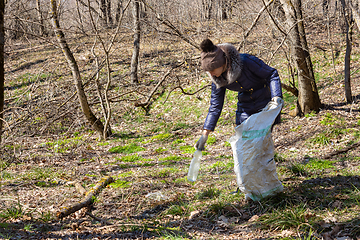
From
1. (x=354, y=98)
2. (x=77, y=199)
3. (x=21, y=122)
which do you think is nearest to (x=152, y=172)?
(x=77, y=199)

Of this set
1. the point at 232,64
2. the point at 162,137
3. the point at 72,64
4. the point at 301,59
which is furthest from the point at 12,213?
the point at 301,59

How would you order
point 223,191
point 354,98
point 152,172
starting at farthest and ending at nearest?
point 354,98 → point 152,172 → point 223,191

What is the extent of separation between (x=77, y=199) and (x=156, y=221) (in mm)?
1430

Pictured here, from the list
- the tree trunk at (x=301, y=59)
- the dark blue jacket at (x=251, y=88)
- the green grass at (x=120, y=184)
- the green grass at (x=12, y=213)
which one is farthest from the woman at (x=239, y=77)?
the tree trunk at (x=301, y=59)

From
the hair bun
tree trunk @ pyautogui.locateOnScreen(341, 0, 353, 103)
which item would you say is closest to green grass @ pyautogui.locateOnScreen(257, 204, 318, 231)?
the hair bun

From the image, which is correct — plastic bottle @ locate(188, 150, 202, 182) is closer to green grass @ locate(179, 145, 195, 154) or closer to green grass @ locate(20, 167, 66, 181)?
green grass @ locate(20, 167, 66, 181)

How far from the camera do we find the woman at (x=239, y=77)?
268 cm

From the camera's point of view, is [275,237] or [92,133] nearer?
[275,237]

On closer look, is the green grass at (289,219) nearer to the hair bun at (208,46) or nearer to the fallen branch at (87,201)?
the hair bun at (208,46)

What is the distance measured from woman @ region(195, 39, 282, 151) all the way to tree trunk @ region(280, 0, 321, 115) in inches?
138

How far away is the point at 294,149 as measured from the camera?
519cm

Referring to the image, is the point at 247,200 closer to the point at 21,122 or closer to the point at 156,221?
the point at 156,221

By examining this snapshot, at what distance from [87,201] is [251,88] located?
246 centimetres

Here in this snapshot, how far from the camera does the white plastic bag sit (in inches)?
110
